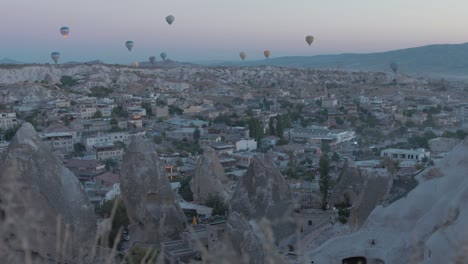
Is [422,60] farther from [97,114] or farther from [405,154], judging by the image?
[405,154]

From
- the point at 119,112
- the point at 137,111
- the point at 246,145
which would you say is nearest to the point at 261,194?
the point at 246,145

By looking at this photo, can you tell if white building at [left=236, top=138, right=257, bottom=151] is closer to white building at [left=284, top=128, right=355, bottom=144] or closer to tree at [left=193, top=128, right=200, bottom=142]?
tree at [left=193, top=128, right=200, bottom=142]

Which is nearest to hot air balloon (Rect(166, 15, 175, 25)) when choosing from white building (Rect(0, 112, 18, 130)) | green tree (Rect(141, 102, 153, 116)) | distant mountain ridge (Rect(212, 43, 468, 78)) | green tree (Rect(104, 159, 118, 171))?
green tree (Rect(141, 102, 153, 116))

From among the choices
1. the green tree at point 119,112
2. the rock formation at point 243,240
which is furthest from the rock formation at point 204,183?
the green tree at point 119,112

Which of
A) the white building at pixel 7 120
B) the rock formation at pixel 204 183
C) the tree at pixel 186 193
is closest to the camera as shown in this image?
the rock formation at pixel 204 183

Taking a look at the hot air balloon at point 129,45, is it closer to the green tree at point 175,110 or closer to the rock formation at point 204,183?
the green tree at point 175,110

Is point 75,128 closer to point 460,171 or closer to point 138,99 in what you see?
point 138,99
